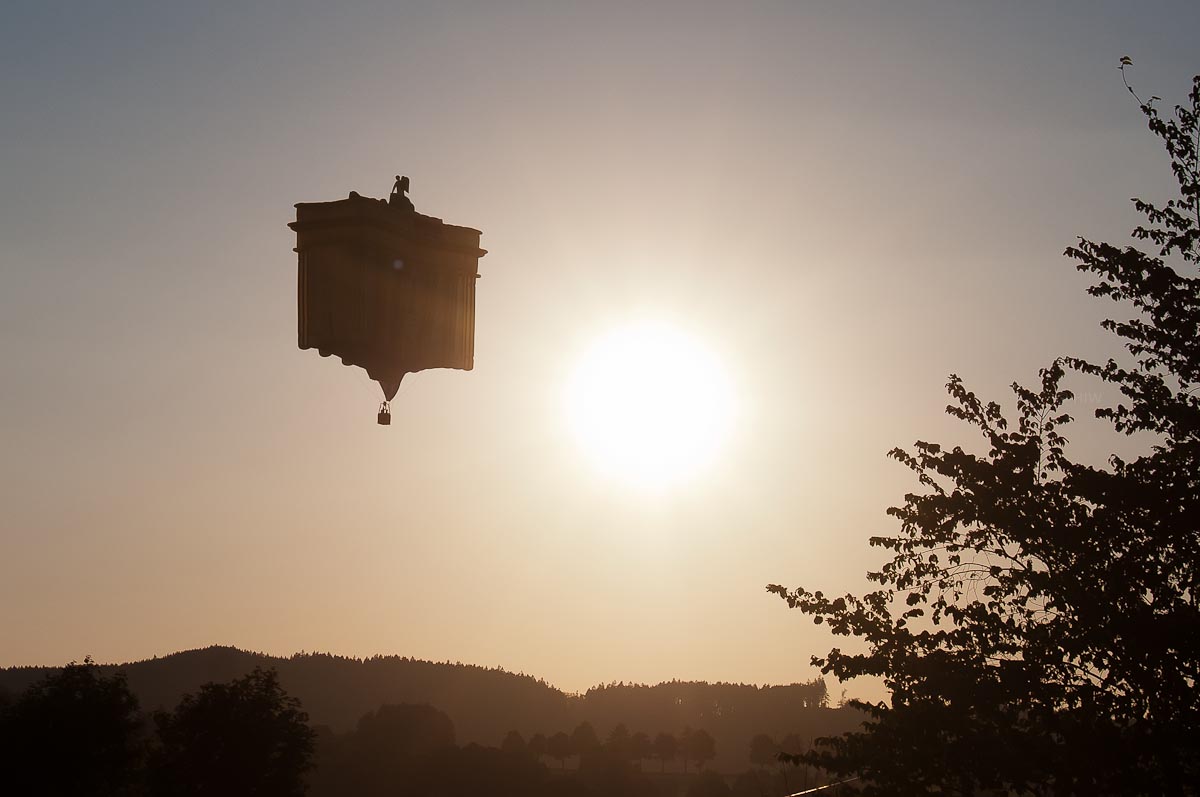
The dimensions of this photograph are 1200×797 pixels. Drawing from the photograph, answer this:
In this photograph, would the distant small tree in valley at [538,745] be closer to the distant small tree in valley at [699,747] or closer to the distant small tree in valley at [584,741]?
the distant small tree in valley at [584,741]

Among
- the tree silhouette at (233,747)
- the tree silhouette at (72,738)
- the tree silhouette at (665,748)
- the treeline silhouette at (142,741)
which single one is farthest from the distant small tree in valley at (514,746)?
the tree silhouette at (72,738)

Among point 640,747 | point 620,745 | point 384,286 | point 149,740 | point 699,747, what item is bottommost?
point 384,286

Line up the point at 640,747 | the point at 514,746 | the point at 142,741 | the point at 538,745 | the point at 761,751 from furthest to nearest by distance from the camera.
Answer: the point at 761,751
the point at 640,747
the point at 538,745
the point at 514,746
the point at 142,741

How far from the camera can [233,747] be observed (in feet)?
222

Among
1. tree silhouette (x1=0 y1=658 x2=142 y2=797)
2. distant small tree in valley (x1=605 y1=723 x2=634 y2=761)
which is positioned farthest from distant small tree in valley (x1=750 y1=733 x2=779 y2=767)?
tree silhouette (x1=0 y1=658 x2=142 y2=797)

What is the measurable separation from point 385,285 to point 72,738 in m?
59.8

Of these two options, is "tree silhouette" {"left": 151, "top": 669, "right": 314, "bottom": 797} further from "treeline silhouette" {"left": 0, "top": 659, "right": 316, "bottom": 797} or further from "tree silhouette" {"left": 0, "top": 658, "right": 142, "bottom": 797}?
"tree silhouette" {"left": 0, "top": 658, "right": 142, "bottom": 797}

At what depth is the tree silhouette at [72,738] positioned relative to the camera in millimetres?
60875

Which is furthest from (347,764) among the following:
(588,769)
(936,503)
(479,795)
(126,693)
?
(936,503)

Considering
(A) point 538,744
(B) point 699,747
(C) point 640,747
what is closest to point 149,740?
(A) point 538,744

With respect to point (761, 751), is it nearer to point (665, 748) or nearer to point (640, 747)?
point (665, 748)

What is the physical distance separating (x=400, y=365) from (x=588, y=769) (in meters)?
150

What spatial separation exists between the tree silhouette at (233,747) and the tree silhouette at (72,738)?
287 cm

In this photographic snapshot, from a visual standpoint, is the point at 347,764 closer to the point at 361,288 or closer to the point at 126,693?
the point at 126,693
